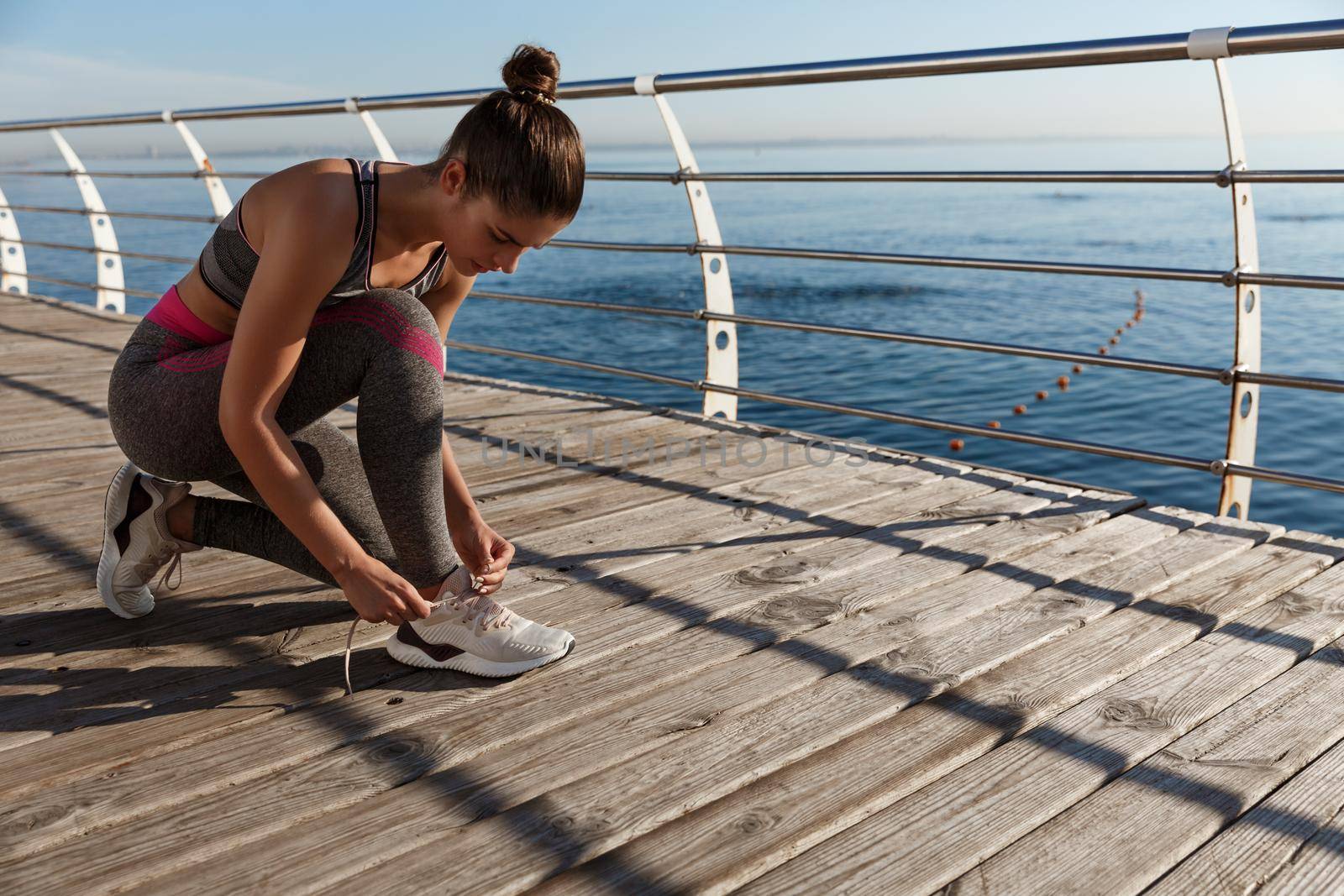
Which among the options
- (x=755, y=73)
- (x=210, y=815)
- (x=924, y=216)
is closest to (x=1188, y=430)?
(x=755, y=73)

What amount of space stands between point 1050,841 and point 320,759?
2.75 feet

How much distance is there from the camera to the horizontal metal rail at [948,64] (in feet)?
5.89

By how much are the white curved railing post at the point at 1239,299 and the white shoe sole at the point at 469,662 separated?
1.39 metres

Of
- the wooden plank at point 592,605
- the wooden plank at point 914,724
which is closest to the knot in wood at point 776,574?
the wooden plank at point 592,605

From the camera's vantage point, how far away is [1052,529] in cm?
Answer: 215

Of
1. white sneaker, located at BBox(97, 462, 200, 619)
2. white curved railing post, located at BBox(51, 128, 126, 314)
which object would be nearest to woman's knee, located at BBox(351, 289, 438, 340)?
white sneaker, located at BBox(97, 462, 200, 619)

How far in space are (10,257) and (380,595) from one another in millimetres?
6113

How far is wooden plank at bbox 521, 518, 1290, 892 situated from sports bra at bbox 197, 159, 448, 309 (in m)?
0.82

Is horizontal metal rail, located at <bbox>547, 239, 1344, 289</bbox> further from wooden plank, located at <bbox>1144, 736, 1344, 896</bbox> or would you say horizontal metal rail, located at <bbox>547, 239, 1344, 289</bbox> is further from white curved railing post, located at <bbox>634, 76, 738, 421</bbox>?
wooden plank, located at <bbox>1144, 736, 1344, 896</bbox>

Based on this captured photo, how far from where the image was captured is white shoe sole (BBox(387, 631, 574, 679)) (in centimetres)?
152

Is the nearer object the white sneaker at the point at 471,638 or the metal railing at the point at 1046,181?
the white sneaker at the point at 471,638

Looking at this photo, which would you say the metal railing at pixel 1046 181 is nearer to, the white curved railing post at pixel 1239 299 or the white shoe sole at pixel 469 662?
the white curved railing post at pixel 1239 299

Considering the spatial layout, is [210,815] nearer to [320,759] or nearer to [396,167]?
[320,759]

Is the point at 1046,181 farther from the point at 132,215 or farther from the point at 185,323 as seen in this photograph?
the point at 132,215
